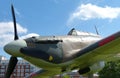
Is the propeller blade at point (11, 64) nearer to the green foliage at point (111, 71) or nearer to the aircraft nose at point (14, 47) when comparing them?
the aircraft nose at point (14, 47)

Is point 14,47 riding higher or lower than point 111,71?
lower

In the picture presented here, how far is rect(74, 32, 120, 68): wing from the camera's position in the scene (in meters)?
19.3

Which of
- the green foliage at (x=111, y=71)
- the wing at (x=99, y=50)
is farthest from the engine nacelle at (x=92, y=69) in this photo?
the green foliage at (x=111, y=71)

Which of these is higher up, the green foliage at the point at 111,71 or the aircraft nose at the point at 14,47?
the green foliage at the point at 111,71

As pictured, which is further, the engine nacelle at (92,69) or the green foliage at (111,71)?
the green foliage at (111,71)

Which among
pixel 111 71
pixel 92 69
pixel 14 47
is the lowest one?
pixel 92 69

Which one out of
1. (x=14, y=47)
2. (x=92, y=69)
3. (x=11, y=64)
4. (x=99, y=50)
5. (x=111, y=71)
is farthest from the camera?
Answer: (x=111, y=71)

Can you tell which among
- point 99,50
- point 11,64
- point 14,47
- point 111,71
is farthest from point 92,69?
point 111,71

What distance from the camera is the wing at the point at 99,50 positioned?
1933 cm

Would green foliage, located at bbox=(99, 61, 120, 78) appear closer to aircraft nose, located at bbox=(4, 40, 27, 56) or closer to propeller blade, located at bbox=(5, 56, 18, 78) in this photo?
propeller blade, located at bbox=(5, 56, 18, 78)

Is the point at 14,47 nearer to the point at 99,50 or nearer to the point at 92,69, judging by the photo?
the point at 99,50

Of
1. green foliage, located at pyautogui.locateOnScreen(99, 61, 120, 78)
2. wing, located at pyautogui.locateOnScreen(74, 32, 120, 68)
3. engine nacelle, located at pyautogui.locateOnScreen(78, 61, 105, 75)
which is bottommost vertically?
engine nacelle, located at pyautogui.locateOnScreen(78, 61, 105, 75)

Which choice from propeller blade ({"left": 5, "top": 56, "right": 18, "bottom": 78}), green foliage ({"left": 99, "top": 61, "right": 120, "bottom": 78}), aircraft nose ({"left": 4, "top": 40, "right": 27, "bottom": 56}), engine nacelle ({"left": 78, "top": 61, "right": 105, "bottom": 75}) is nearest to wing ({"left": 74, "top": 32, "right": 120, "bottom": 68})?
engine nacelle ({"left": 78, "top": 61, "right": 105, "bottom": 75})

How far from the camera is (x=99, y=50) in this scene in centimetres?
2009
